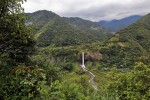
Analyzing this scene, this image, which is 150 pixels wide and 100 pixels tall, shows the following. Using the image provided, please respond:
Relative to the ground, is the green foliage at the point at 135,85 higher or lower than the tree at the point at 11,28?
lower

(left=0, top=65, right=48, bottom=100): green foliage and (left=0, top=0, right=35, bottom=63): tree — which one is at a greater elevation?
(left=0, top=0, right=35, bottom=63): tree

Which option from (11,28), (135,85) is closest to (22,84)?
(11,28)

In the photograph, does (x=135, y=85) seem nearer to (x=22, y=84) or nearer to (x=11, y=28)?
(x=11, y=28)

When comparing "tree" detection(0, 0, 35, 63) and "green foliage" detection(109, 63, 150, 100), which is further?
"green foliage" detection(109, 63, 150, 100)

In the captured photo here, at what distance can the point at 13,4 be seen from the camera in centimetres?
1781

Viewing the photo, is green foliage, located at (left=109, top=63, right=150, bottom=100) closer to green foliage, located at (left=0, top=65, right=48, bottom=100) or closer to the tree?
the tree

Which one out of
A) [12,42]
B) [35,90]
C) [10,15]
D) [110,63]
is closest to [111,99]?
[35,90]

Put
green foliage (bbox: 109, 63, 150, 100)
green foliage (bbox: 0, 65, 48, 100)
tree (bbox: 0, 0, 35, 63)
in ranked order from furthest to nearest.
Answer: green foliage (bbox: 109, 63, 150, 100)
tree (bbox: 0, 0, 35, 63)
green foliage (bbox: 0, 65, 48, 100)

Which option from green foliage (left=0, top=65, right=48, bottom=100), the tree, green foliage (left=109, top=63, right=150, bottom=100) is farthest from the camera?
green foliage (left=109, top=63, right=150, bottom=100)

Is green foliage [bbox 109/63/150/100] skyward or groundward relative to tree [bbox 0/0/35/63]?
groundward

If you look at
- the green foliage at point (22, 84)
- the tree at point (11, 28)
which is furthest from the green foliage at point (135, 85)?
the green foliage at point (22, 84)

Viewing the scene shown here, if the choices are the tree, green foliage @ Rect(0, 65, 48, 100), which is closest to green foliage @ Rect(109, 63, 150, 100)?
the tree

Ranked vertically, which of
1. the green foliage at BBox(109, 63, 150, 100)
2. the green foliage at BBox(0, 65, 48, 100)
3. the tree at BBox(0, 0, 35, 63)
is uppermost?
the tree at BBox(0, 0, 35, 63)

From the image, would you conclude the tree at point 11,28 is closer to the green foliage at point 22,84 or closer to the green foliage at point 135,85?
the green foliage at point 22,84
